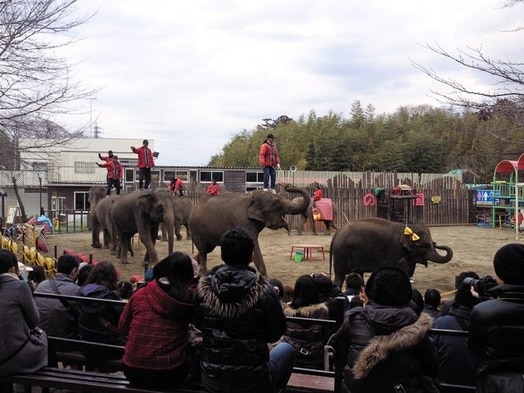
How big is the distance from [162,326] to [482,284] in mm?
2287

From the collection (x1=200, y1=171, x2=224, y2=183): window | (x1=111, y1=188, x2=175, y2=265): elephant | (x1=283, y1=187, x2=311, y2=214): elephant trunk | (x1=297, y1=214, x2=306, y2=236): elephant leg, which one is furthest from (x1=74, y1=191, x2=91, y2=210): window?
→ (x1=283, y1=187, x2=311, y2=214): elephant trunk

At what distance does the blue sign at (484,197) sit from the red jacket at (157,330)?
1103 inches

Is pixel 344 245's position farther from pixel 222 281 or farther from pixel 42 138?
pixel 222 281

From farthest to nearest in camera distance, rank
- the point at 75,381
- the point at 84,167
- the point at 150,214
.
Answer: the point at 84,167 → the point at 150,214 → the point at 75,381

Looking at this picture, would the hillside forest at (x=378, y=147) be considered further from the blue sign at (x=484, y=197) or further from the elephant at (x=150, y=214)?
the elephant at (x=150, y=214)

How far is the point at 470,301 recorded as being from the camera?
462cm

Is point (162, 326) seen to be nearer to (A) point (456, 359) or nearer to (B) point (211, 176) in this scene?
(A) point (456, 359)

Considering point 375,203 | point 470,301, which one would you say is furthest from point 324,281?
point 375,203

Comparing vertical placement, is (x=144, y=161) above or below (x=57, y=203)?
above

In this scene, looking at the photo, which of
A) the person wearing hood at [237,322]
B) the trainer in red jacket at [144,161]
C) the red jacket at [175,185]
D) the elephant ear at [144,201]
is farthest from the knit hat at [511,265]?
the red jacket at [175,185]

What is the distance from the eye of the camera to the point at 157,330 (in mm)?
3900

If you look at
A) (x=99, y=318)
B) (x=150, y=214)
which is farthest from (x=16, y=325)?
(x=150, y=214)

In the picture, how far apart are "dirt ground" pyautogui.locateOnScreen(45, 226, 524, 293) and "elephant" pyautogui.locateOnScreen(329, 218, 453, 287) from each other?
1.31 m

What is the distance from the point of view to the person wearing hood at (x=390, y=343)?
128 inches
